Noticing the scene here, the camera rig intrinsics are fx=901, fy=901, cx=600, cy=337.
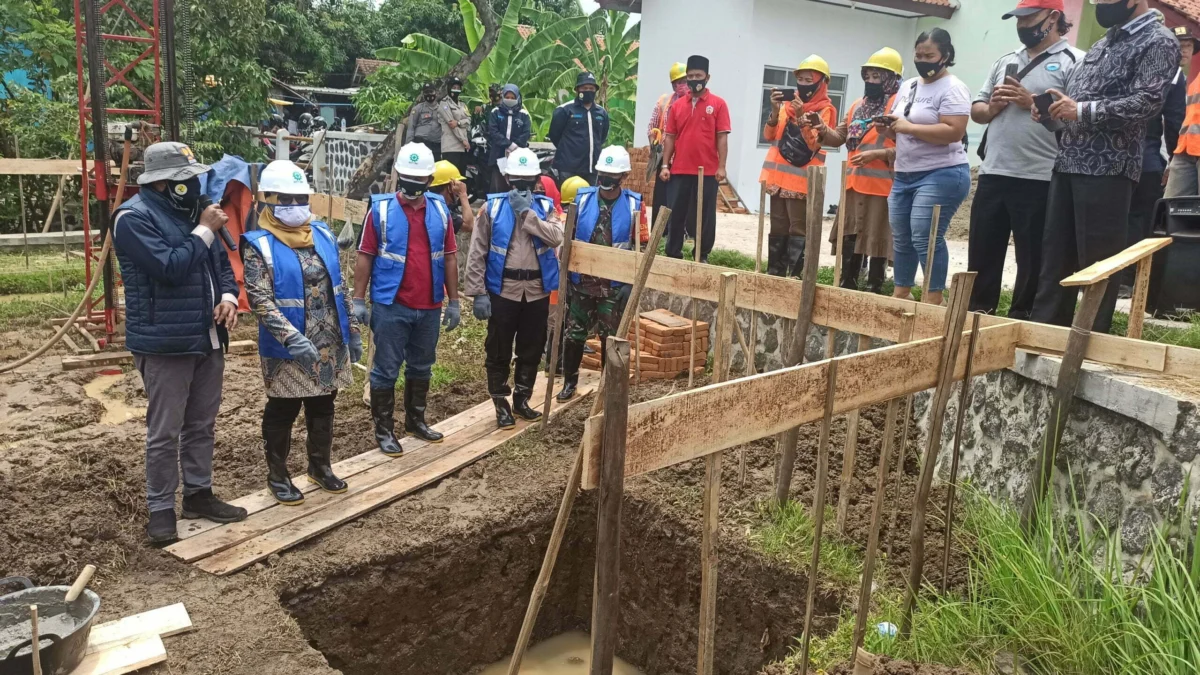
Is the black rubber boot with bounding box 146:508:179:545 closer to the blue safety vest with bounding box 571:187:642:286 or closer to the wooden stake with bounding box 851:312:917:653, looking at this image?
the blue safety vest with bounding box 571:187:642:286

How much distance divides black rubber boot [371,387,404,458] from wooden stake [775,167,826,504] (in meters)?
2.48

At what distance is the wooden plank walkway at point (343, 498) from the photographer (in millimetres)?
4559

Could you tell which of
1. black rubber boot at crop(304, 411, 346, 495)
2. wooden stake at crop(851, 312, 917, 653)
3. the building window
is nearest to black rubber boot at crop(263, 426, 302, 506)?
black rubber boot at crop(304, 411, 346, 495)

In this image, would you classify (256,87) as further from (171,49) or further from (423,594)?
(423,594)

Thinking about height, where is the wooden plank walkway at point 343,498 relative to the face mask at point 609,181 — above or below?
below

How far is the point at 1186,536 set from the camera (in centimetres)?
349

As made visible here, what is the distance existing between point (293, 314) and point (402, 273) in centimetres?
95

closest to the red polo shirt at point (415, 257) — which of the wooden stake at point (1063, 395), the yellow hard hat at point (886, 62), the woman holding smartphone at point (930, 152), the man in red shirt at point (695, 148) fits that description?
the man in red shirt at point (695, 148)

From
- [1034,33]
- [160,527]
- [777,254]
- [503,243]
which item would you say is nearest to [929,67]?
[1034,33]

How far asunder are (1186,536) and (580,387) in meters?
4.47

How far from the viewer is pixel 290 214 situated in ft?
15.5

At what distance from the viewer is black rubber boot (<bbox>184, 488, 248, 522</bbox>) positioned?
4.84m

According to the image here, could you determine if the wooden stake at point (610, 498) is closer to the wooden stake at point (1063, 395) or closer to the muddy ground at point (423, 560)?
the muddy ground at point (423, 560)

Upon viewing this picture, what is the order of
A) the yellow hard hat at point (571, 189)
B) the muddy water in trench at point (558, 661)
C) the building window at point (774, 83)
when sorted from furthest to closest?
1. the building window at point (774, 83)
2. the yellow hard hat at point (571, 189)
3. the muddy water in trench at point (558, 661)
